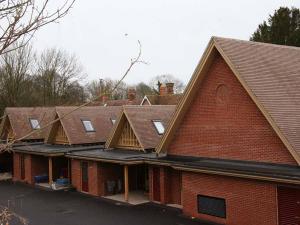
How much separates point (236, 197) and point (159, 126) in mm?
9204

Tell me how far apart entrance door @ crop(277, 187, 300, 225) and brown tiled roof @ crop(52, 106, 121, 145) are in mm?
16542

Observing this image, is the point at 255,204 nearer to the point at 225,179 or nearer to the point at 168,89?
the point at 225,179

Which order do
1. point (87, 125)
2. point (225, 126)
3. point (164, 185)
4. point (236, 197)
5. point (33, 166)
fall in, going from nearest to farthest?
1. point (236, 197)
2. point (225, 126)
3. point (164, 185)
4. point (33, 166)
5. point (87, 125)

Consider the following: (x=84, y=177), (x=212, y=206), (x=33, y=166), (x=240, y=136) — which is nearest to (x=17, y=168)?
(x=33, y=166)

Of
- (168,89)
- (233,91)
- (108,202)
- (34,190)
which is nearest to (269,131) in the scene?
(233,91)

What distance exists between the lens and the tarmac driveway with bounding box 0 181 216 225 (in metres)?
18.1

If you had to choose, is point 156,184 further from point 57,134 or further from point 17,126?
point 17,126

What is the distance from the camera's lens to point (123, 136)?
24.7 metres

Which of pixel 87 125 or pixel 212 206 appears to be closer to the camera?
pixel 212 206

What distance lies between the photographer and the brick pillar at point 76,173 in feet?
84.6

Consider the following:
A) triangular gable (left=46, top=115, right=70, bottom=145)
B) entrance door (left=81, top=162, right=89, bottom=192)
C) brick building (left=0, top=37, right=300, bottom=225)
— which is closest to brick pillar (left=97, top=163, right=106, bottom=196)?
brick building (left=0, top=37, right=300, bottom=225)

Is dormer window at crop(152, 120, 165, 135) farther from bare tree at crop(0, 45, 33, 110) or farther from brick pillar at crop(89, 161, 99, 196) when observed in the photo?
bare tree at crop(0, 45, 33, 110)

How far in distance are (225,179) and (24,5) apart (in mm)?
13800

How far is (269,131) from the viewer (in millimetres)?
15406
